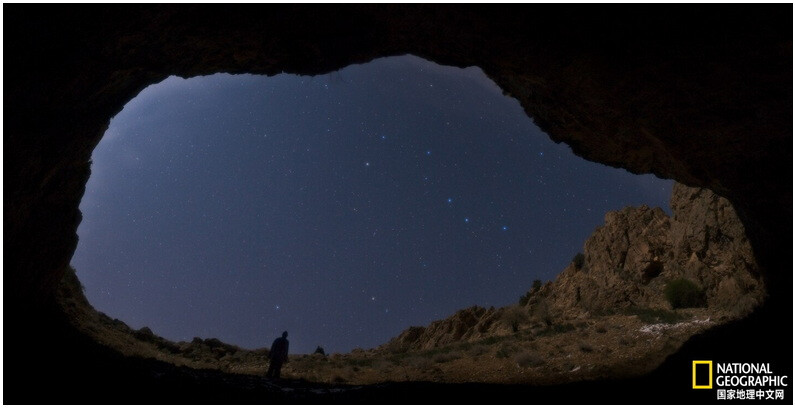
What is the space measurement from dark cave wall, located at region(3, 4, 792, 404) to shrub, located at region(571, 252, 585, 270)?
1055 inches

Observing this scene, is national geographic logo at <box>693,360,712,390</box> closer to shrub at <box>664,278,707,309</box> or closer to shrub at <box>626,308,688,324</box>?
shrub at <box>626,308,688,324</box>

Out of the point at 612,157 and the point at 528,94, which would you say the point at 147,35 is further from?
the point at 612,157

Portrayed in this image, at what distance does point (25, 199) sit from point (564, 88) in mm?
11795

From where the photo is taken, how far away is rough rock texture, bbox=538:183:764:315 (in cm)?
1731

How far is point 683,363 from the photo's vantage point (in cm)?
777

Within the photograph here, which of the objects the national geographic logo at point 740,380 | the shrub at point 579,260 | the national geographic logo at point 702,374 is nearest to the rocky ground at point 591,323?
the shrub at point 579,260

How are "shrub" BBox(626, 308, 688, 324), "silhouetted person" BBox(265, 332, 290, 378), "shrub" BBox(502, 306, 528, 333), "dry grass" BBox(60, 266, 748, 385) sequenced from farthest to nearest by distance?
"shrub" BBox(502, 306, 528, 333)
"shrub" BBox(626, 308, 688, 324)
"silhouetted person" BBox(265, 332, 290, 378)
"dry grass" BBox(60, 266, 748, 385)

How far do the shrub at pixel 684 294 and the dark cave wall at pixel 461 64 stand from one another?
12.2 meters

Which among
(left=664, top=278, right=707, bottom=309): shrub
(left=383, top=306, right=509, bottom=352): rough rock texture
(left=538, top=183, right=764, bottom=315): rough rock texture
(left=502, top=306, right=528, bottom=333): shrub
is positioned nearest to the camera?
(left=538, top=183, right=764, bottom=315): rough rock texture

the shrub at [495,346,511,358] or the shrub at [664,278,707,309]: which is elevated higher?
the shrub at [664,278,707,309]

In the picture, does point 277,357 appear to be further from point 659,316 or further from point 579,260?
point 579,260

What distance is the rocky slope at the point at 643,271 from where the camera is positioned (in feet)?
58.1

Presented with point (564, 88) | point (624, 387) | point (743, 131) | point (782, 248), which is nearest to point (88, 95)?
point (564, 88)

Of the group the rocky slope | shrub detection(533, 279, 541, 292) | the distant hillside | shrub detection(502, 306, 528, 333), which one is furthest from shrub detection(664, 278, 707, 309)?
the distant hillside
